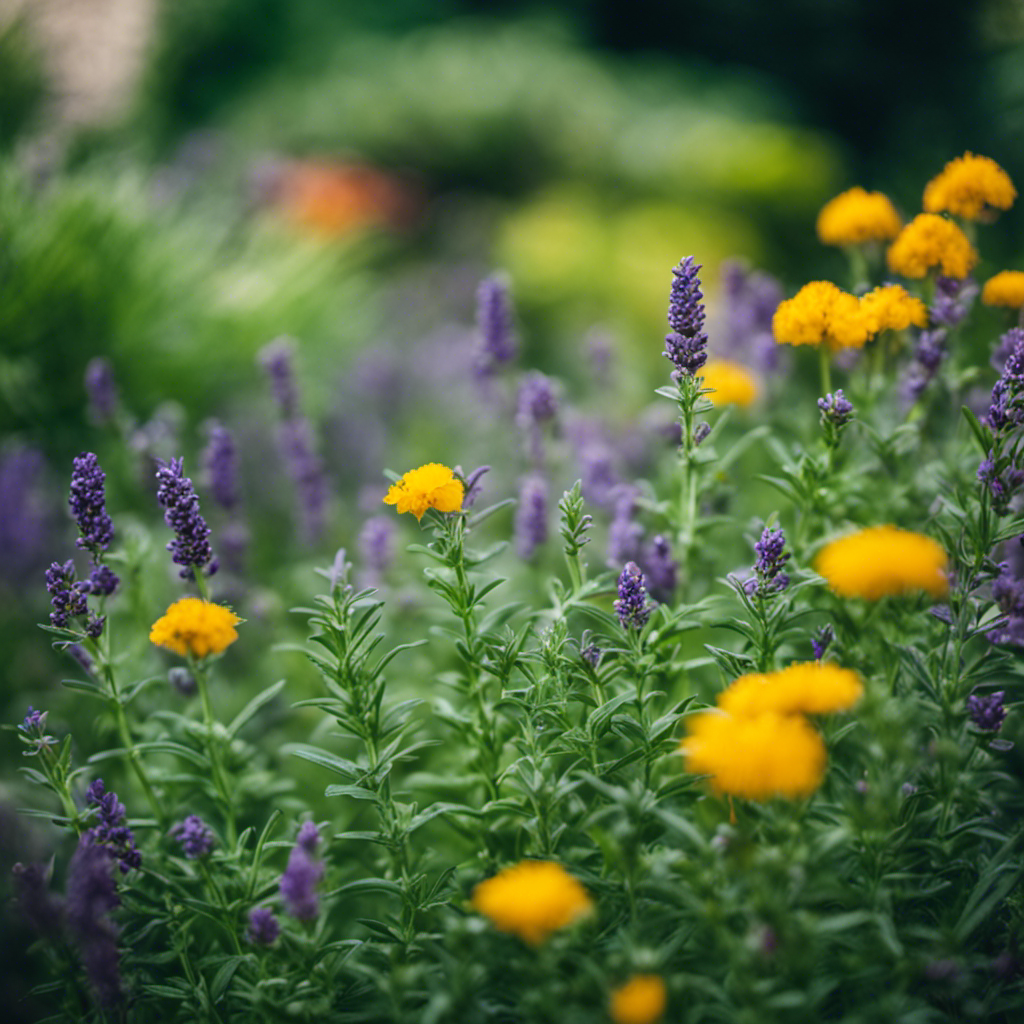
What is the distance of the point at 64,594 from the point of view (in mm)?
1555

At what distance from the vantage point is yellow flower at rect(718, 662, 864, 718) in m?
1.17

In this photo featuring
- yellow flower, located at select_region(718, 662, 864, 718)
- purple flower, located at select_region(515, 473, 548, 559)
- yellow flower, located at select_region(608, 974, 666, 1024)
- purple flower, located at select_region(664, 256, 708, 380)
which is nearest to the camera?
yellow flower, located at select_region(608, 974, 666, 1024)

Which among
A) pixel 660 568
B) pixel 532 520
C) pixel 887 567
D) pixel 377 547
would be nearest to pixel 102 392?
pixel 377 547

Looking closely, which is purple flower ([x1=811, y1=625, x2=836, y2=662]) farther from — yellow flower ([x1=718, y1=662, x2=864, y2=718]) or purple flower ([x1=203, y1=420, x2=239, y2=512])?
purple flower ([x1=203, y1=420, x2=239, y2=512])

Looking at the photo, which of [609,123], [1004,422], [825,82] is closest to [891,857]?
[1004,422]

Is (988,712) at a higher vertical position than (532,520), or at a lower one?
lower

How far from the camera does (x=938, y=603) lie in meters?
1.67

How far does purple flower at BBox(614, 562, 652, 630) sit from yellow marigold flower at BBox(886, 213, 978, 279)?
980mm

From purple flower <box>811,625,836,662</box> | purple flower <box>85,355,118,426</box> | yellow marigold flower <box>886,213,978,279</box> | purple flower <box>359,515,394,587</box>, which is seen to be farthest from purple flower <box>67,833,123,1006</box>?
yellow marigold flower <box>886,213,978,279</box>

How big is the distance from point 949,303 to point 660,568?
36.1 inches

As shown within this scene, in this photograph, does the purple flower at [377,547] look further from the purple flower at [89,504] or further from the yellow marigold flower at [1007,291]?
the yellow marigold flower at [1007,291]

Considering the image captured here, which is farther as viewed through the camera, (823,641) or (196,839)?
(823,641)

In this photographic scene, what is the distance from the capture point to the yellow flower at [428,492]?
5.09 feet

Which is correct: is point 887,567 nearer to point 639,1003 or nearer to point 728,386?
point 639,1003
